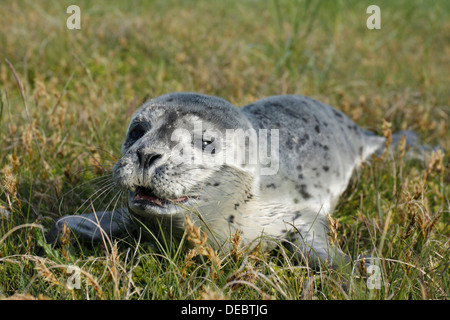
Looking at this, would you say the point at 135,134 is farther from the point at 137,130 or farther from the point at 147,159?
the point at 147,159

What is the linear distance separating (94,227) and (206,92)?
2634mm

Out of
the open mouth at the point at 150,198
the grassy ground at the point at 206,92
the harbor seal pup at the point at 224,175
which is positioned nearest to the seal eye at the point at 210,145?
the harbor seal pup at the point at 224,175

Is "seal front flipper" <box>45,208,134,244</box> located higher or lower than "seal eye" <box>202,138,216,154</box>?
lower

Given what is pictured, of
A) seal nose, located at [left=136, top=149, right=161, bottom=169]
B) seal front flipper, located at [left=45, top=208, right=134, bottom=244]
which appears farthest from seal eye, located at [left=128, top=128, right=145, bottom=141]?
seal front flipper, located at [left=45, top=208, right=134, bottom=244]

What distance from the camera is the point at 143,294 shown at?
2402 millimetres

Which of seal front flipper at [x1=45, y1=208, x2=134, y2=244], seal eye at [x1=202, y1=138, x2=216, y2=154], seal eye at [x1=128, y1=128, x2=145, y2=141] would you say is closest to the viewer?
seal eye at [x1=202, y1=138, x2=216, y2=154]

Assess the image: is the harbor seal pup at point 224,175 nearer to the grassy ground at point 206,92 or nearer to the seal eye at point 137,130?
Answer: the seal eye at point 137,130

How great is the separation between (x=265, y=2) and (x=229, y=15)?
1.66 meters

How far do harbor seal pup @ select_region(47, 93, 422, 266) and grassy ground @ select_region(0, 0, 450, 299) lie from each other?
16 cm

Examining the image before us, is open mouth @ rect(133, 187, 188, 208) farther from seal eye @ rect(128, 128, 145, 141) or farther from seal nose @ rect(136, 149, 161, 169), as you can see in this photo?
seal eye @ rect(128, 128, 145, 141)

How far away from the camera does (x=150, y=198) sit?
248cm

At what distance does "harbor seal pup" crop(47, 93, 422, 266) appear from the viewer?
2461mm

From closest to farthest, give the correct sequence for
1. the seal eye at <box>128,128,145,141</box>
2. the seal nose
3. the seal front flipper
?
1. the seal nose
2. the seal eye at <box>128,128,145,141</box>
3. the seal front flipper

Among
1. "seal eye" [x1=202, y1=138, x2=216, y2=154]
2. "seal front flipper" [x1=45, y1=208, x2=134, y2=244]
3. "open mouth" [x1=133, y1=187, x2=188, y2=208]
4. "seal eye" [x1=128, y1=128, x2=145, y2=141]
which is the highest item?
"seal eye" [x1=128, y1=128, x2=145, y2=141]
